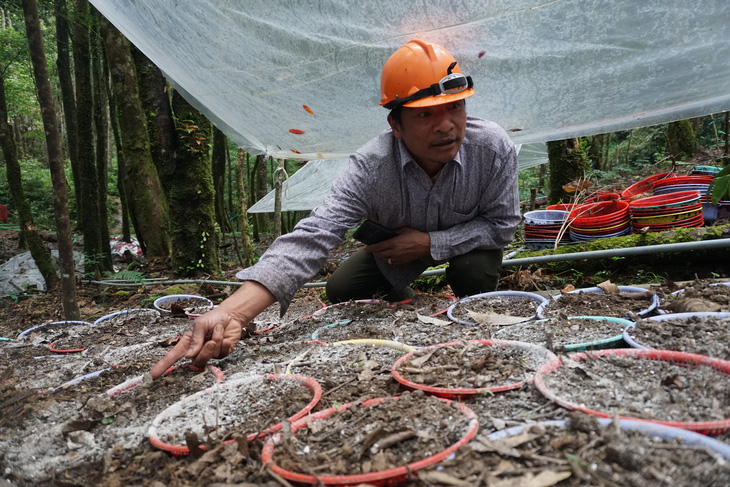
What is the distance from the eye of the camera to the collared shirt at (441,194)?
6.98 feet

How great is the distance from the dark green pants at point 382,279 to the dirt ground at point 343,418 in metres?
0.53

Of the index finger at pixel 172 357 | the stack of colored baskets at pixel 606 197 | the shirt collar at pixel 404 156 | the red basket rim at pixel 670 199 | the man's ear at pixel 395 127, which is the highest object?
the man's ear at pixel 395 127

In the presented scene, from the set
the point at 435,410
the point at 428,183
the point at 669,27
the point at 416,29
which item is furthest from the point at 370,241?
the point at 669,27

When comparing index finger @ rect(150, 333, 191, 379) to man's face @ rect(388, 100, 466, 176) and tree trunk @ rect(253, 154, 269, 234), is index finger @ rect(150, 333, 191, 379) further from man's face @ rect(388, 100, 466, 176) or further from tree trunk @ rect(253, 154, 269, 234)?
tree trunk @ rect(253, 154, 269, 234)

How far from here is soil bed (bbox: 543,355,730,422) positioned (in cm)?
97

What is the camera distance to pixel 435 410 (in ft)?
3.55

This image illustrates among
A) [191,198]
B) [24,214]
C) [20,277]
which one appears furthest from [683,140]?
[20,277]

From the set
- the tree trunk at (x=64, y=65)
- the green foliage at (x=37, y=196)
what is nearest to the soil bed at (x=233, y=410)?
the tree trunk at (x=64, y=65)

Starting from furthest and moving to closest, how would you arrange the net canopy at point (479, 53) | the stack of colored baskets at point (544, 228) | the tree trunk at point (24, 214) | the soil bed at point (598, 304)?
the tree trunk at point (24, 214)
the stack of colored baskets at point (544, 228)
the net canopy at point (479, 53)
the soil bed at point (598, 304)

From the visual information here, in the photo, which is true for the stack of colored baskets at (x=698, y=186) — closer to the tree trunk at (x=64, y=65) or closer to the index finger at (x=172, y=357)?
the index finger at (x=172, y=357)

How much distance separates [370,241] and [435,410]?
1381 mm

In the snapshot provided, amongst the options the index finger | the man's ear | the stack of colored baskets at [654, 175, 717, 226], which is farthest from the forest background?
the index finger

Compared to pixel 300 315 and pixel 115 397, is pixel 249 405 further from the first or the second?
pixel 300 315

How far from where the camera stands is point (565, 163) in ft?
16.0
